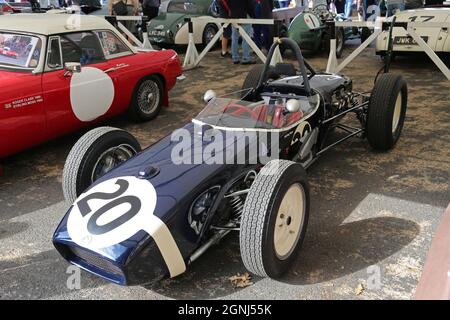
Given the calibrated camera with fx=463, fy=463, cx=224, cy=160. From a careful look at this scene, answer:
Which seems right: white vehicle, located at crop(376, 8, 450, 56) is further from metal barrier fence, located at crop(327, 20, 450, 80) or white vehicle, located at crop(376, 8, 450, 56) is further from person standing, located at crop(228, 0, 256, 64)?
person standing, located at crop(228, 0, 256, 64)

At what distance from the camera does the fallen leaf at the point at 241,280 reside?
2.95m

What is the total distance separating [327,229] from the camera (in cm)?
356

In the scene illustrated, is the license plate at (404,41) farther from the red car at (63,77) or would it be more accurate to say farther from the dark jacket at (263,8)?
the red car at (63,77)

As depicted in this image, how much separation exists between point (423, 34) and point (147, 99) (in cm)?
533

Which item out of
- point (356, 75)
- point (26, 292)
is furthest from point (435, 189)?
point (356, 75)

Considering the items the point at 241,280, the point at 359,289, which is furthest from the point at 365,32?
the point at 241,280

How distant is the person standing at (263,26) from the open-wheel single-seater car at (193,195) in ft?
19.7

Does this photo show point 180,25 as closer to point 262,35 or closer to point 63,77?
point 262,35

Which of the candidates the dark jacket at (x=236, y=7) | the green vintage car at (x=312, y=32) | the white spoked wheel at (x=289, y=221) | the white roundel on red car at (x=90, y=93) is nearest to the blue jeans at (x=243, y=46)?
the dark jacket at (x=236, y=7)

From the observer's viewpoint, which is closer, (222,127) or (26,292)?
(26,292)

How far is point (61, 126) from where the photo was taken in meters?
4.99

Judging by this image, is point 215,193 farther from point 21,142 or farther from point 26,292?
point 21,142

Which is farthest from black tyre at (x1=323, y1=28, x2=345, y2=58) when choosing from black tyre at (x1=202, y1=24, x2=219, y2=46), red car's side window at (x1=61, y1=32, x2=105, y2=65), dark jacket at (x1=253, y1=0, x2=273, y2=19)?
red car's side window at (x1=61, y1=32, x2=105, y2=65)

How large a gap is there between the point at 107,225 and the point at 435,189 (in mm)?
2940
